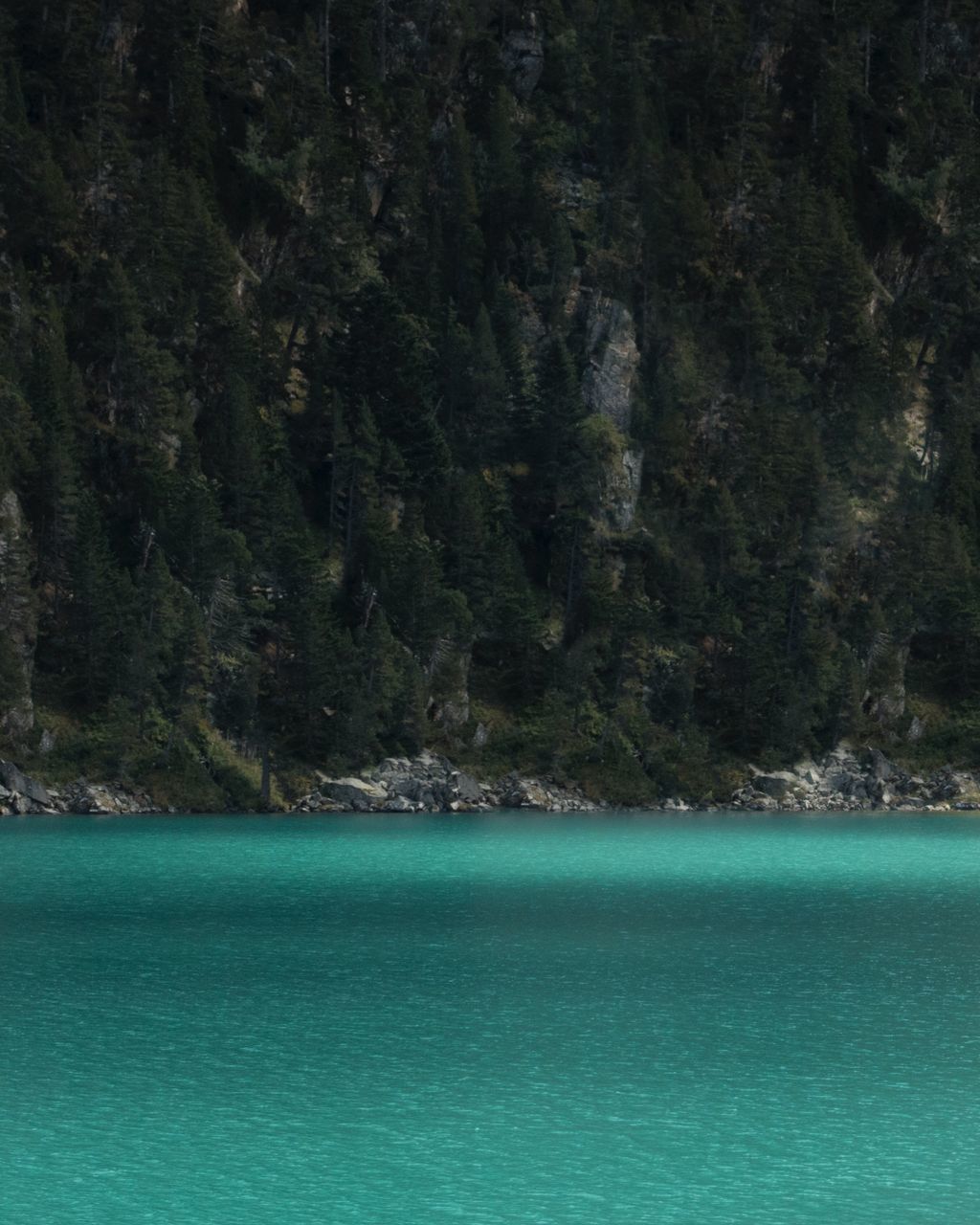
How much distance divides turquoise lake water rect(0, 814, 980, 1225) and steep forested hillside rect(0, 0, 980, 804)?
4464 centimetres

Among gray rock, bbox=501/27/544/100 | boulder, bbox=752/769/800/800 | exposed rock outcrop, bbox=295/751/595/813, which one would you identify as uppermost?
gray rock, bbox=501/27/544/100

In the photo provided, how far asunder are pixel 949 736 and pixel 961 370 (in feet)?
131

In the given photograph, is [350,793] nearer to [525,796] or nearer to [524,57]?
[525,796]

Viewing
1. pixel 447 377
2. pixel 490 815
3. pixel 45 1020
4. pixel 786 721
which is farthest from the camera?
pixel 447 377

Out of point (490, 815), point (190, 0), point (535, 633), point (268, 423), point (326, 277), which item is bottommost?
point (490, 815)

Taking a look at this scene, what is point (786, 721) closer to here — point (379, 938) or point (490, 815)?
point (490, 815)

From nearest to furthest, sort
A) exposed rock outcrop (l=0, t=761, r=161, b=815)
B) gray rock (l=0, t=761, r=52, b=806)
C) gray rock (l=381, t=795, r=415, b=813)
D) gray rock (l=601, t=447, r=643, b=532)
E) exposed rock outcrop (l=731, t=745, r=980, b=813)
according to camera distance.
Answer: gray rock (l=0, t=761, r=52, b=806) → exposed rock outcrop (l=0, t=761, r=161, b=815) → gray rock (l=381, t=795, r=415, b=813) → exposed rock outcrop (l=731, t=745, r=980, b=813) → gray rock (l=601, t=447, r=643, b=532)

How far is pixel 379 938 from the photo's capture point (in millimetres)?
56000

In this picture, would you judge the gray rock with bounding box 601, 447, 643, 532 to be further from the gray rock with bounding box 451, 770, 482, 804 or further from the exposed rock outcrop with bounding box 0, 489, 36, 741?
the exposed rock outcrop with bounding box 0, 489, 36, 741

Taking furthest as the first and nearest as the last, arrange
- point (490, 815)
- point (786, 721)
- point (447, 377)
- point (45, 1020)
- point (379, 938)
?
point (447, 377) < point (786, 721) < point (490, 815) < point (379, 938) < point (45, 1020)

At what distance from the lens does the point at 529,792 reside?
11988cm

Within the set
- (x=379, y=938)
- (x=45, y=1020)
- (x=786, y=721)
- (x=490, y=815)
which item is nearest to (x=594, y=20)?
(x=786, y=721)

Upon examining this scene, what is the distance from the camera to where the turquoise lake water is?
28.4 meters

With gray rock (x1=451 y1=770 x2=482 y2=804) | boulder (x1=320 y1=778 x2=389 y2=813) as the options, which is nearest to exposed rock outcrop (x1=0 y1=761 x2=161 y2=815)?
boulder (x1=320 y1=778 x2=389 y2=813)
